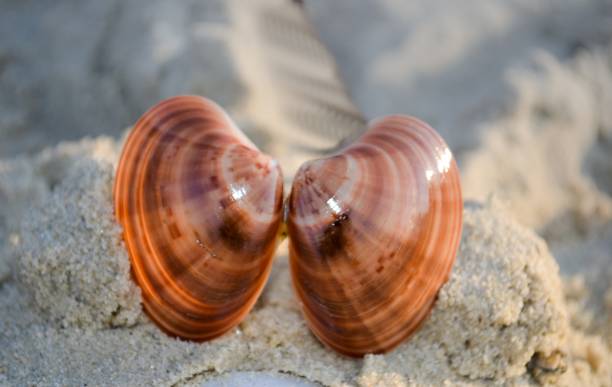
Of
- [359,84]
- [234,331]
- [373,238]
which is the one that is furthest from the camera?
[359,84]

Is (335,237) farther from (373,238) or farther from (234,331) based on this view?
(234,331)

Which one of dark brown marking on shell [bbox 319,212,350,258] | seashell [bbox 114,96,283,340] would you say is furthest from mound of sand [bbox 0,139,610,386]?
dark brown marking on shell [bbox 319,212,350,258]

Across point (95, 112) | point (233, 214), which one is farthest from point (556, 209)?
point (95, 112)

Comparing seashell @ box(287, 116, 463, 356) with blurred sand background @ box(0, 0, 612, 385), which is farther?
blurred sand background @ box(0, 0, 612, 385)

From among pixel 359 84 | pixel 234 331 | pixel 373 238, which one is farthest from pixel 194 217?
pixel 359 84

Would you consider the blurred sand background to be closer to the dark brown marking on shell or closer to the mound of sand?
the mound of sand

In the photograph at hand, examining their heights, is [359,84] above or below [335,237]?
below

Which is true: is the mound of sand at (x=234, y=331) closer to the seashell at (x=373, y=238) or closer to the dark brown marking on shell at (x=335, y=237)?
the seashell at (x=373, y=238)
